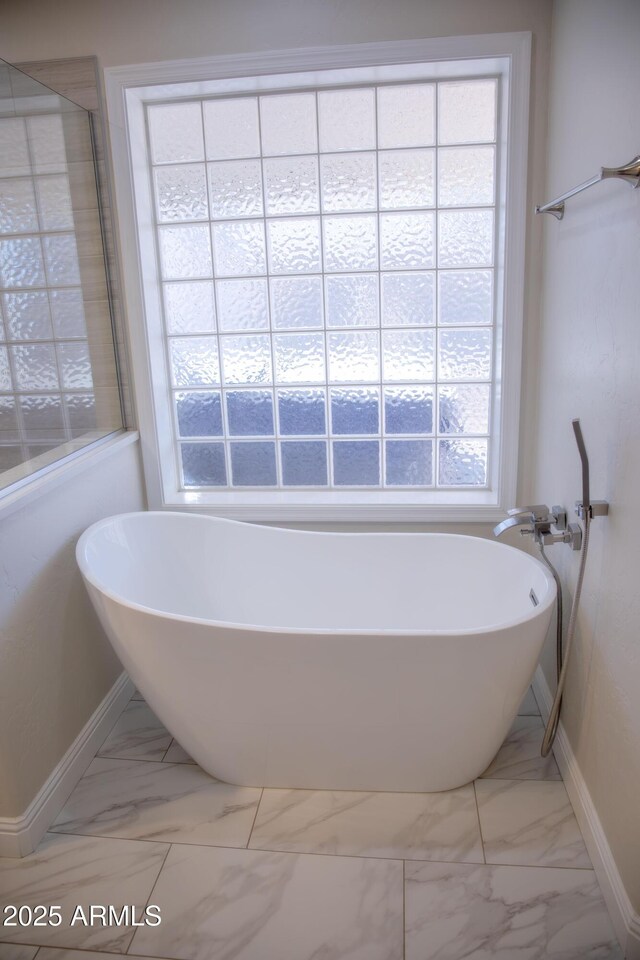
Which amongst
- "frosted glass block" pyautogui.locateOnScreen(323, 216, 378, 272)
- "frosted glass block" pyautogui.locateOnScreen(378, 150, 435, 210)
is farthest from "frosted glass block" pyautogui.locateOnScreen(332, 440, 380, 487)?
"frosted glass block" pyautogui.locateOnScreen(378, 150, 435, 210)

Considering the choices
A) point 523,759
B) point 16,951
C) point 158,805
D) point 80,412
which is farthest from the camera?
point 80,412

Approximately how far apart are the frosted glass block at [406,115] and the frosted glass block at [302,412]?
103cm

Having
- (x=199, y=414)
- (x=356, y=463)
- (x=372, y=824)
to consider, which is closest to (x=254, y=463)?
(x=199, y=414)

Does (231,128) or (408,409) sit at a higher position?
(231,128)

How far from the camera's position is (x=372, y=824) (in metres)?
1.92

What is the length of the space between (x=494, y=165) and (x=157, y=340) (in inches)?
59.2

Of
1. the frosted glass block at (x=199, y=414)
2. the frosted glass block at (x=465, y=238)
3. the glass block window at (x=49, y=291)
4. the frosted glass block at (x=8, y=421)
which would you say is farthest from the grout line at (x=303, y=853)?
the frosted glass block at (x=465, y=238)

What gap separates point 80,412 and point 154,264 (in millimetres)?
728

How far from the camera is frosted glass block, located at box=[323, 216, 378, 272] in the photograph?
273cm

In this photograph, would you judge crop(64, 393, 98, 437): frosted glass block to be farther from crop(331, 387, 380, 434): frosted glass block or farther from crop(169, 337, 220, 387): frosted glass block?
crop(331, 387, 380, 434): frosted glass block

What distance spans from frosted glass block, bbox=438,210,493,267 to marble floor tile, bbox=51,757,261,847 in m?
2.09

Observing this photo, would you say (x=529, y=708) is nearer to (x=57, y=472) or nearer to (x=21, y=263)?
(x=57, y=472)

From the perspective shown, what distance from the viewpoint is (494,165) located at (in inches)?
102

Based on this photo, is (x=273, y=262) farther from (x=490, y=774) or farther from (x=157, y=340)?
(x=490, y=774)
